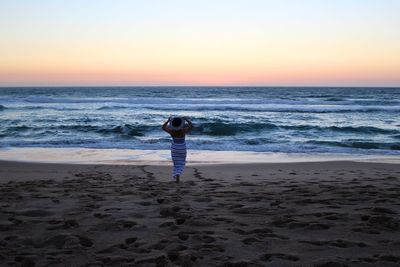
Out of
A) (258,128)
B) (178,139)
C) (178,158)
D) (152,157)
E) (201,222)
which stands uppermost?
(178,139)

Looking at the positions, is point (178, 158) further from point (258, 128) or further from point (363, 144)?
point (258, 128)

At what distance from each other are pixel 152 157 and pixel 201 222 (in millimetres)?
7089

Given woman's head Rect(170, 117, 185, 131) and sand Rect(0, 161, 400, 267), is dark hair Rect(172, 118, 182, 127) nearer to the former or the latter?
woman's head Rect(170, 117, 185, 131)

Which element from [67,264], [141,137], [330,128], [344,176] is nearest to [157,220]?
[67,264]

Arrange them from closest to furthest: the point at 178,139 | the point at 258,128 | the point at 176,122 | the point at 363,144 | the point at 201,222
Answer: the point at 201,222 → the point at 176,122 → the point at 178,139 → the point at 363,144 → the point at 258,128

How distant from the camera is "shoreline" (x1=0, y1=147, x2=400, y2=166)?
1024 centimetres

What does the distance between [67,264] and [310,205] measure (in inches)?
115

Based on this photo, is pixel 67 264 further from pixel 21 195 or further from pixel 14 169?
pixel 14 169

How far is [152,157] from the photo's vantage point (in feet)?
36.3

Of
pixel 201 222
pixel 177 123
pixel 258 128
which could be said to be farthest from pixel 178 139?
pixel 258 128

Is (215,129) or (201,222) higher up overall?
(201,222)

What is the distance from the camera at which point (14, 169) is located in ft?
28.3

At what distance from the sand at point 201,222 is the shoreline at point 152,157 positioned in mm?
3168

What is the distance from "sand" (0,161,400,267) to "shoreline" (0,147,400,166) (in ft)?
10.4
